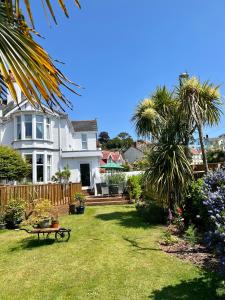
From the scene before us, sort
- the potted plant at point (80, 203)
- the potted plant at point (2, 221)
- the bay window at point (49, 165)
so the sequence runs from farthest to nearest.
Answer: the bay window at point (49, 165)
the potted plant at point (80, 203)
the potted plant at point (2, 221)

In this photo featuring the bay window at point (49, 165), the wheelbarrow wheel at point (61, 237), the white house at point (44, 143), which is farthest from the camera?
the bay window at point (49, 165)

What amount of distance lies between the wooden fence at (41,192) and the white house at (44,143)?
788 centimetres

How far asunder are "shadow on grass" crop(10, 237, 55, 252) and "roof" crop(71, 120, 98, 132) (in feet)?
69.4

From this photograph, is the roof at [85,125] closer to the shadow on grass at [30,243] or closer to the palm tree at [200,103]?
the palm tree at [200,103]

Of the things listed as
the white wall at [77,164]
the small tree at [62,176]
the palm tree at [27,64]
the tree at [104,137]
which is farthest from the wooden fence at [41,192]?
the tree at [104,137]

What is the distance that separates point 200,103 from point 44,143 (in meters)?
16.5

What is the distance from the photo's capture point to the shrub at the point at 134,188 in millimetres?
19739

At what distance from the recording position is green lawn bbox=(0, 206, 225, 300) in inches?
217

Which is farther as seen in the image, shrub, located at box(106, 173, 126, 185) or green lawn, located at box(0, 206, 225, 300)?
shrub, located at box(106, 173, 126, 185)

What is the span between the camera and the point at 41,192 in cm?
1491

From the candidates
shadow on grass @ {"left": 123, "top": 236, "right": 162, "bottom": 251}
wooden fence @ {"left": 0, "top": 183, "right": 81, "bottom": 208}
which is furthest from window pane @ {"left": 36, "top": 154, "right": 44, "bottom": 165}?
shadow on grass @ {"left": 123, "top": 236, "right": 162, "bottom": 251}

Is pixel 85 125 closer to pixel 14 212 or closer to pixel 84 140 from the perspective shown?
pixel 84 140

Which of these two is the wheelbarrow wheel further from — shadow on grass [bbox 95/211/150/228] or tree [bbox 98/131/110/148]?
tree [bbox 98/131/110/148]

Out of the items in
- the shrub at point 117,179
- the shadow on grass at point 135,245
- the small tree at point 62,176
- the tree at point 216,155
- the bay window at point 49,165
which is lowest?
the shadow on grass at point 135,245
